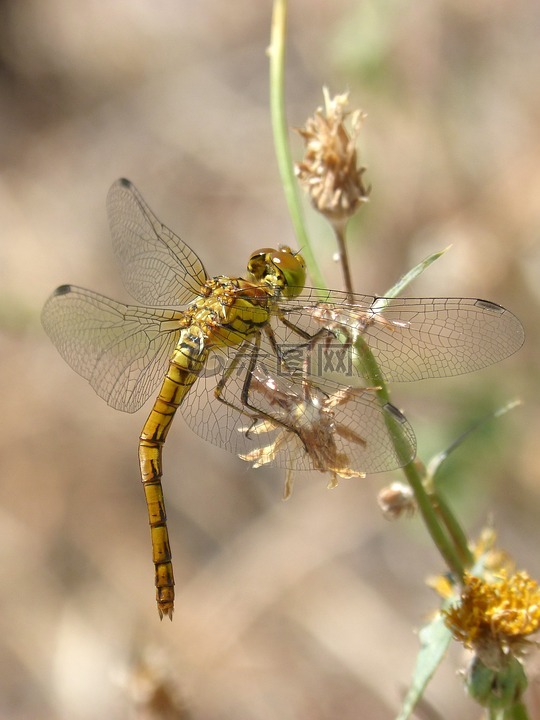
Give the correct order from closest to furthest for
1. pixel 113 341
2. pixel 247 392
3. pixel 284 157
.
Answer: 1. pixel 284 157
2. pixel 247 392
3. pixel 113 341

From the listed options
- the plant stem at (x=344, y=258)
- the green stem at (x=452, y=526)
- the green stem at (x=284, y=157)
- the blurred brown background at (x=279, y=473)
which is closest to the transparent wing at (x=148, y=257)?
the green stem at (x=284, y=157)

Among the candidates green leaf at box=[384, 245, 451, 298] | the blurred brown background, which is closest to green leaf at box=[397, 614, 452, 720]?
green leaf at box=[384, 245, 451, 298]

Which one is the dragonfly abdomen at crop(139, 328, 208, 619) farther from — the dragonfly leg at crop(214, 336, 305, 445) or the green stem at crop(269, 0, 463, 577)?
the green stem at crop(269, 0, 463, 577)

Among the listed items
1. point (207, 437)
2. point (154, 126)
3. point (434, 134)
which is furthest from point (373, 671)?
point (154, 126)

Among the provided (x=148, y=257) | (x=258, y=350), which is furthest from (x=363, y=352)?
(x=148, y=257)

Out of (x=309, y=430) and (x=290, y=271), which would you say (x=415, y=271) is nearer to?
(x=309, y=430)

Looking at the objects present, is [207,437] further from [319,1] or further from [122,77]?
[122,77]
